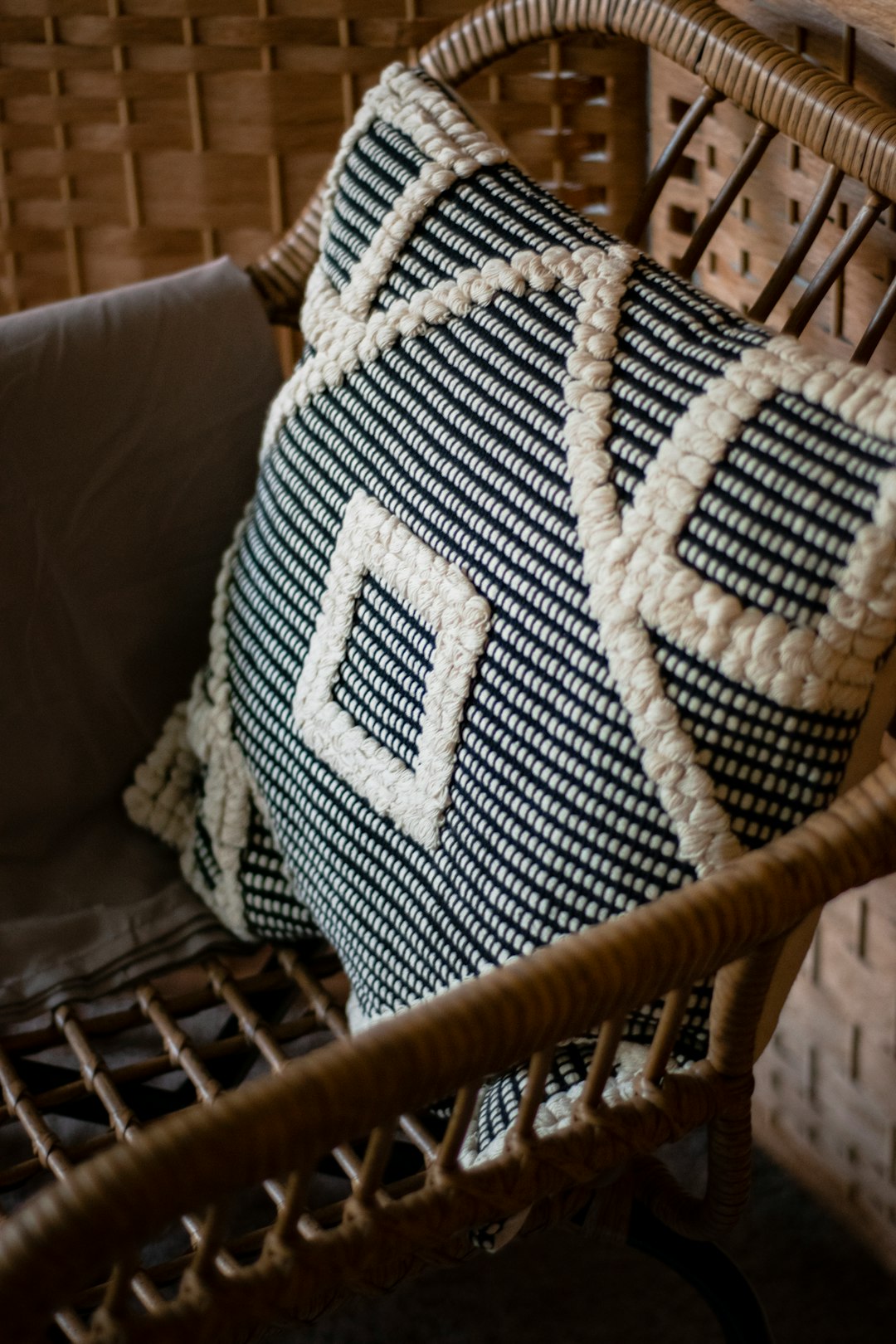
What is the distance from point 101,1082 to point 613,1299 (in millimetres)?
493

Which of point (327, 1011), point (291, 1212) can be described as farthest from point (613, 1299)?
point (291, 1212)

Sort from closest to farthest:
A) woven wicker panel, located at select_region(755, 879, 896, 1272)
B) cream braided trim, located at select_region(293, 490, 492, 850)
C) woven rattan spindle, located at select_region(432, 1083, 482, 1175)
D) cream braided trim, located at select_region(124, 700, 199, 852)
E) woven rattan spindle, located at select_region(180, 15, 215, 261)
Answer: woven rattan spindle, located at select_region(432, 1083, 482, 1175) < cream braided trim, located at select_region(293, 490, 492, 850) < cream braided trim, located at select_region(124, 700, 199, 852) < woven wicker panel, located at select_region(755, 879, 896, 1272) < woven rattan spindle, located at select_region(180, 15, 215, 261)

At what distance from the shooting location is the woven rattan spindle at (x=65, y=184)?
111cm

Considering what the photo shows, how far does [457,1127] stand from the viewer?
1.70 ft

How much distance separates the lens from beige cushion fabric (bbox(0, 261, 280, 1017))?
83 centimetres

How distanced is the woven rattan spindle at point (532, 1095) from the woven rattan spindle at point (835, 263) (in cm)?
40

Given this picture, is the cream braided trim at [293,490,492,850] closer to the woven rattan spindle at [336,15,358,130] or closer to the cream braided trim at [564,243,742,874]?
the cream braided trim at [564,243,742,874]

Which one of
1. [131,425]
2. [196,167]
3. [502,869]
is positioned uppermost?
[196,167]

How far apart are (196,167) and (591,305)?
66cm

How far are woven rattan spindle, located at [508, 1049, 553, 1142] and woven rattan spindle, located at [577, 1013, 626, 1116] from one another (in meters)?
0.02

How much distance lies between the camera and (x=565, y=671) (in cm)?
58

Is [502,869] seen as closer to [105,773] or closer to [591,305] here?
[591,305]

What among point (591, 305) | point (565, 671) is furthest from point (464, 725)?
point (591, 305)

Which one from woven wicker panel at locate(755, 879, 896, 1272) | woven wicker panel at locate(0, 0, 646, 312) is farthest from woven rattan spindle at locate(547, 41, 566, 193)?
woven wicker panel at locate(755, 879, 896, 1272)
